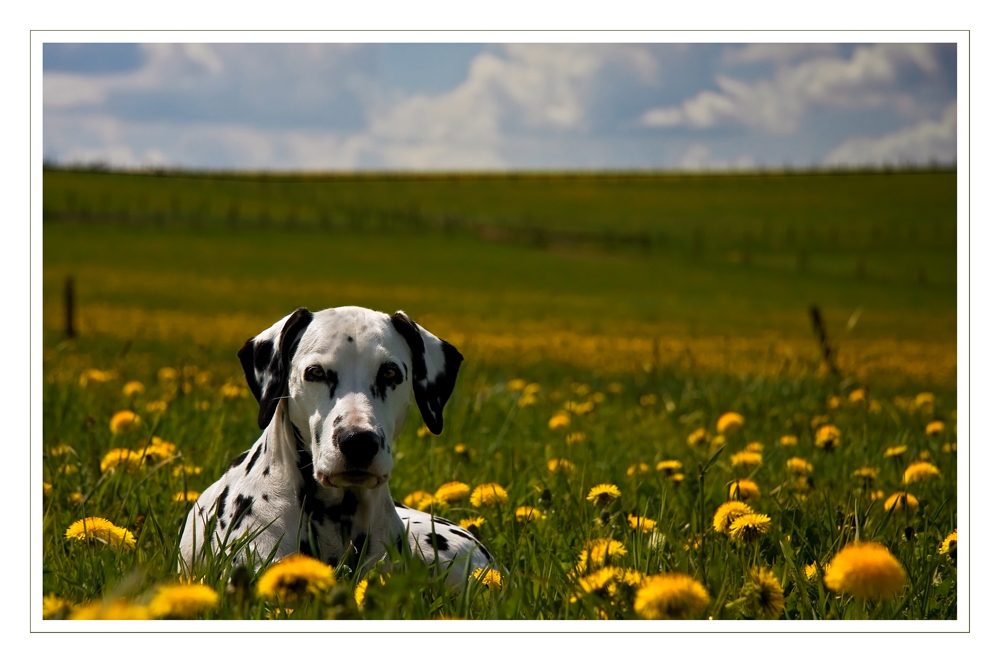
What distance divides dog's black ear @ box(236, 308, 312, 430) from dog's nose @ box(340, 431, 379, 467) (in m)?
0.43

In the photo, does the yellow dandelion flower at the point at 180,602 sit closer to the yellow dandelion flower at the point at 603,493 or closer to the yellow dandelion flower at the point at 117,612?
the yellow dandelion flower at the point at 117,612

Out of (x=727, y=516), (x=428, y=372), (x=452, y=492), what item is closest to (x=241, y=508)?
(x=428, y=372)

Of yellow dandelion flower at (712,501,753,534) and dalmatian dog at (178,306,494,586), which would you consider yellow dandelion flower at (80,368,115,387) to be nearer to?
dalmatian dog at (178,306,494,586)

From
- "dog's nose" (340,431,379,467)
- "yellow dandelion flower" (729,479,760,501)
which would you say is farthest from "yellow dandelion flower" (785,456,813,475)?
"dog's nose" (340,431,379,467)

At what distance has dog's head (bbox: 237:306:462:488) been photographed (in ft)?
9.18

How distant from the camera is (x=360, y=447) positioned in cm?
277

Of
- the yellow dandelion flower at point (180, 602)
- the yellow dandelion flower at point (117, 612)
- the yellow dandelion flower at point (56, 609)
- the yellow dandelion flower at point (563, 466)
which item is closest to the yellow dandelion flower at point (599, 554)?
the yellow dandelion flower at point (180, 602)

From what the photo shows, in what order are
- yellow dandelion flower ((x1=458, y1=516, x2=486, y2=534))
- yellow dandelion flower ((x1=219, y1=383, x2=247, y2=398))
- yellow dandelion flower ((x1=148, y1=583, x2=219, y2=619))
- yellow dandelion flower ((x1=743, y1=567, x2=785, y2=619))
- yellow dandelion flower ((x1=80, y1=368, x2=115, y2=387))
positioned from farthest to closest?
yellow dandelion flower ((x1=80, y1=368, x2=115, y2=387)) < yellow dandelion flower ((x1=219, y1=383, x2=247, y2=398)) < yellow dandelion flower ((x1=458, y1=516, x2=486, y2=534)) < yellow dandelion flower ((x1=743, y1=567, x2=785, y2=619)) < yellow dandelion flower ((x1=148, y1=583, x2=219, y2=619))

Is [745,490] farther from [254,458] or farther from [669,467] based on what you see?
[254,458]

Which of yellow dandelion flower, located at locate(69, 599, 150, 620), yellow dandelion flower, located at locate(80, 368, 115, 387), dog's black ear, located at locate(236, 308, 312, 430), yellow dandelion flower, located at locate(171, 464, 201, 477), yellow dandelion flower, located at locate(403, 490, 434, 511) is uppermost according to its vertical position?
dog's black ear, located at locate(236, 308, 312, 430)
